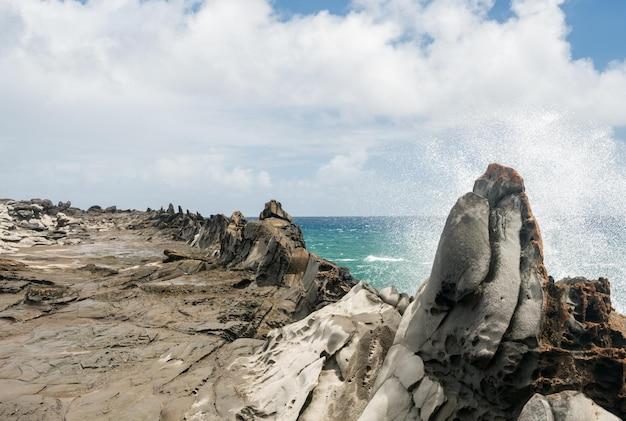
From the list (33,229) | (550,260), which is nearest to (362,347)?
(33,229)

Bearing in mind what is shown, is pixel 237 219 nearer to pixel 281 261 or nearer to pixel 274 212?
pixel 274 212

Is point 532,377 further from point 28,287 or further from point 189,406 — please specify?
point 28,287

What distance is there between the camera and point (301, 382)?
5.76 m

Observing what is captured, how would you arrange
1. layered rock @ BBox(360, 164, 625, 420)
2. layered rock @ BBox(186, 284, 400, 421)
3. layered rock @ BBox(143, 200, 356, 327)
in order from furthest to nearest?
layered rock @ BBox(143, 200, 356, 327), layered rock @ BBox(186, 284, 400, 421), layered rock @ BBox(360, 164, 625, 420)

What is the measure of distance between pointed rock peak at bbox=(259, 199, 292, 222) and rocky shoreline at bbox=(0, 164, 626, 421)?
7711mm

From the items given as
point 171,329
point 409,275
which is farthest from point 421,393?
point 409,275

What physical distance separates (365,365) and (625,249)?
160ft

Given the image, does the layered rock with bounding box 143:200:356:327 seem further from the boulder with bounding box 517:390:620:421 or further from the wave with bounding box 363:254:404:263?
the wave with bounding box 363:254:404:263

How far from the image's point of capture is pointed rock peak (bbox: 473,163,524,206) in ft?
17.3

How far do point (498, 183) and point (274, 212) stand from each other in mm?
14748

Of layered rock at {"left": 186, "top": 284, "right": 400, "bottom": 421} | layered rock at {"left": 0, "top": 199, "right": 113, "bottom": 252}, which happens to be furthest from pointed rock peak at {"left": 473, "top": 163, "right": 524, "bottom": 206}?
layered rock at {"left": 0, "top": 199, "right": 113, "bottom": 252}

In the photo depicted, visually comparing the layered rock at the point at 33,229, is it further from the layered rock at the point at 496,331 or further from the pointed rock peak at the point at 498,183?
the pointed rock peak at the point at 498,183

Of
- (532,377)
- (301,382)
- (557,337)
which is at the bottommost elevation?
(301,382)

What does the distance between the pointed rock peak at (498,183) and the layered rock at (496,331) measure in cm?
1
